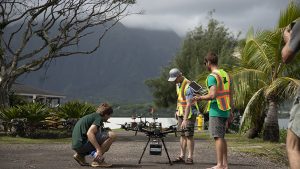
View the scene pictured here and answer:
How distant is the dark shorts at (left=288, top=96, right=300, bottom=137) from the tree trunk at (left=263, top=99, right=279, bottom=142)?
14.3 meters

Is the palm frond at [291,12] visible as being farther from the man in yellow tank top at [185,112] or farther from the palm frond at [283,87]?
the man in yellow tank top at [185,112]

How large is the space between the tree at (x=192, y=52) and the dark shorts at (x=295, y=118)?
39.6 metres

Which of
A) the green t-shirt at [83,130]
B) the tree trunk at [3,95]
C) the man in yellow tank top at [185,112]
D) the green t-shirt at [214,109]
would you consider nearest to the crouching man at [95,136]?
the green t-shirt at [83,130]

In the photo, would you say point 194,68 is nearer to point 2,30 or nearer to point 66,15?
point 66,15

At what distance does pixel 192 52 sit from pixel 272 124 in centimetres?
3118

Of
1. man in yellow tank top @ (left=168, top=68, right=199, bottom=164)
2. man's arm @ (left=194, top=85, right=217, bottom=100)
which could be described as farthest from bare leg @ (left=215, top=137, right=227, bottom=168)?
man in yellow tank top @ (left=168, top=68, right=199, bottom=164)

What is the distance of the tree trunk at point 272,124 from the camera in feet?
60.6

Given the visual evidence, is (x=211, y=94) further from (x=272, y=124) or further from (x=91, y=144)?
(x=272, y=124)

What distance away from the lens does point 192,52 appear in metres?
49.5

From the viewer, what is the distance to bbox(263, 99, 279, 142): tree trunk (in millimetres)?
18469

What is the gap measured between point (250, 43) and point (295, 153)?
1492 centimetres

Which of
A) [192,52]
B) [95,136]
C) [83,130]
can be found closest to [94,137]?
[95,136]

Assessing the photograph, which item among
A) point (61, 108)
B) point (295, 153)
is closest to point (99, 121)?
point (295, 153)

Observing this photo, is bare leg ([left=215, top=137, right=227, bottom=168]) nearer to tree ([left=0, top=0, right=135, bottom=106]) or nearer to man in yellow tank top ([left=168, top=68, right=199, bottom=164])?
man in yellow tank top ([left=168, top=68, right=199, bottom=164])
